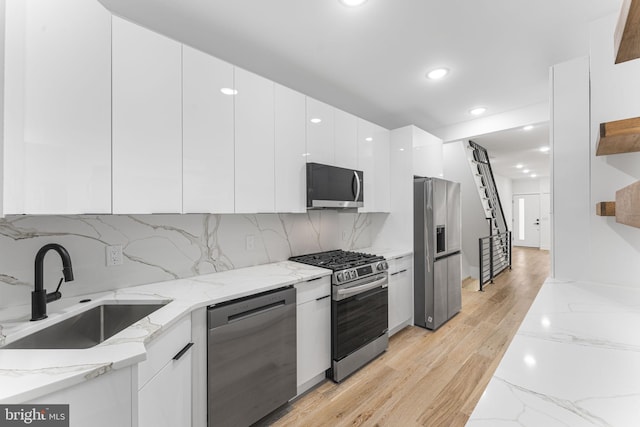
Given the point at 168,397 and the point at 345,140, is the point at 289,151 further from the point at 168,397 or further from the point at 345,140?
the point at 168,397

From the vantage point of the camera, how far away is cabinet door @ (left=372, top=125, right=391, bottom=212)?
3.16 m

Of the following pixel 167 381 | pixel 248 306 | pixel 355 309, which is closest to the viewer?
pixel 167 381

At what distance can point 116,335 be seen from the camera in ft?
3.59

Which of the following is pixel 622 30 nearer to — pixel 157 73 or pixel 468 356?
pixel 157 73

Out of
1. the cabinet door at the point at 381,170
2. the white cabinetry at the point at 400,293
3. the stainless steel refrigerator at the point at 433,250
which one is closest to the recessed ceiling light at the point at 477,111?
the stainless steel refrigerator at the point at 433,250

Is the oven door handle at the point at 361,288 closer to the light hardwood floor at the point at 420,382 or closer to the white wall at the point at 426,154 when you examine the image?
the light hardwood floor at the point at 420,382

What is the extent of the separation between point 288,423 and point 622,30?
2.27 metres

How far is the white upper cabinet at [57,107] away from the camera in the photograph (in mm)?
1062

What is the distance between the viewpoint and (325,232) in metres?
3.02

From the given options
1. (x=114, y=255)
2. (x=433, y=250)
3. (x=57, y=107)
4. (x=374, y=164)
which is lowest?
(x=433, y=250)

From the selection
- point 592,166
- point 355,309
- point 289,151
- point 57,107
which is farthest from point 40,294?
point 592,166

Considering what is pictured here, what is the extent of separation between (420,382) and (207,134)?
2.47m

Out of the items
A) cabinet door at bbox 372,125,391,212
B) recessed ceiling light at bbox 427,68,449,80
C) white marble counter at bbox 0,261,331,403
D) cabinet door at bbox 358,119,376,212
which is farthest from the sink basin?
recessed ceiling light at bbox 427,68,449,80

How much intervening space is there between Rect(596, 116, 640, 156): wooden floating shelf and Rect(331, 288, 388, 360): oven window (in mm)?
1763
